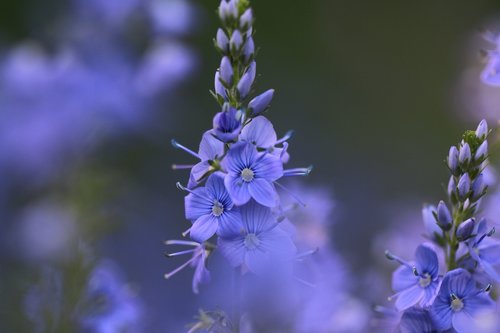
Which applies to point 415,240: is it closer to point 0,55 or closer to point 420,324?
point 420,324

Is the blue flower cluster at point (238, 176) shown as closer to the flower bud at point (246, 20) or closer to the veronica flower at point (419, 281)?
the flower bud at point (246, 20)

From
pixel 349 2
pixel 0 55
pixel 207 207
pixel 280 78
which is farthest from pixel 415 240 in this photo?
pixel 349 2

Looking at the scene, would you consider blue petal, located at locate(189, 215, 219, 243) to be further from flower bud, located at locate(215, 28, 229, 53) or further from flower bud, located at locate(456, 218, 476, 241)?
flower bud, located at locate(456, 218, 476, 241)

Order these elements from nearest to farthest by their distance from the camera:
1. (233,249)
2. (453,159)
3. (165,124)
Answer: (233,249)
(453,159)
(165,124)

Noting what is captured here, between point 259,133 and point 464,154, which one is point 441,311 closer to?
point 464,154

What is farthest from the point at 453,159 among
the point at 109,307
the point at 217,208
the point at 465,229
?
the point at 109,307

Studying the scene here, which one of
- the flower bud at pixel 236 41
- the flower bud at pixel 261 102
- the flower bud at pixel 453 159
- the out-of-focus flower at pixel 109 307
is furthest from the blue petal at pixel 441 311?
the out-of-focus flower at pixel 109 307
